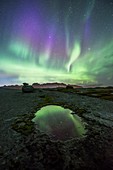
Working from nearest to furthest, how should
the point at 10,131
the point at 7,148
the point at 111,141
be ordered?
the point at 7,148, the point at 111,141, the point at 10,131

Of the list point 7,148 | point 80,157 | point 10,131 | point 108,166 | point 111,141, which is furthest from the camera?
point 10,131

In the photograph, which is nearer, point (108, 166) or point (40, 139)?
point (108, 166)

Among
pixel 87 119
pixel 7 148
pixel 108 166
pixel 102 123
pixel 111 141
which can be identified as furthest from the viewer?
pixel 87 119

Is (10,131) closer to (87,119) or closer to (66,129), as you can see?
(66,129)

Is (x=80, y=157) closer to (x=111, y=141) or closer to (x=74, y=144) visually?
(x=74, y=144)

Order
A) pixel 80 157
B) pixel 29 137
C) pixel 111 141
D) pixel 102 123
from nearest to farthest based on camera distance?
1. pixel 80 157
2. pixel 111 141
3. pixel 29 137
4. pixel 102 123

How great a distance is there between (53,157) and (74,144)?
266 centimetres

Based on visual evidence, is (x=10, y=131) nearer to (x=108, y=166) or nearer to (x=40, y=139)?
(x=40, y=139)

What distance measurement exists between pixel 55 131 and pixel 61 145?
3805 millimetres

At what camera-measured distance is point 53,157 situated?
11.3 metres

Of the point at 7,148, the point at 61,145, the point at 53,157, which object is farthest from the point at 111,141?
the point at 7,148

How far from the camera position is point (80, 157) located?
441 inches

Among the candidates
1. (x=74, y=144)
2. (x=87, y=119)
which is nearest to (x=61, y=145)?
(x=74, y=144)

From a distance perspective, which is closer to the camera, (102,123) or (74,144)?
(74,144)
